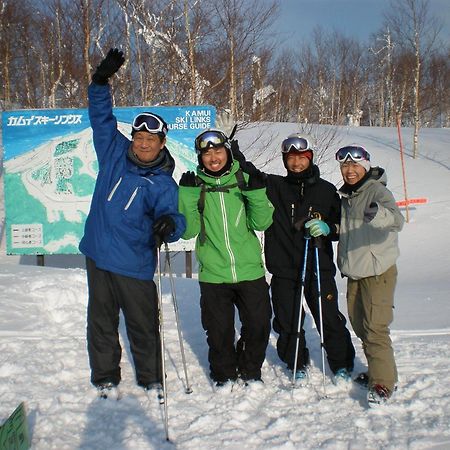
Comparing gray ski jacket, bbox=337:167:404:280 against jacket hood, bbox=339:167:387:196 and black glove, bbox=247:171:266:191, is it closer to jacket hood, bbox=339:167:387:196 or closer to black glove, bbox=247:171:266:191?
jacket hood, bbox=339:167:387:196

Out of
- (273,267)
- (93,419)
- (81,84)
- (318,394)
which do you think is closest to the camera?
(93,419)

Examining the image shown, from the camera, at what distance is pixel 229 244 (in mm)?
3602

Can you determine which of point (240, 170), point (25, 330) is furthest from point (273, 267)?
point (25, 330)

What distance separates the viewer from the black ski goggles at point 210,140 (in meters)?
3.48

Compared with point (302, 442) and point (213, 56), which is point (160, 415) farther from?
point (213, 56)

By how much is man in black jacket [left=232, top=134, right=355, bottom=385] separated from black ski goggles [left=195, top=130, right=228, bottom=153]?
0.56m

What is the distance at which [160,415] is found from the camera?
3281mm

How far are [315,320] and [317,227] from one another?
0.81 meters

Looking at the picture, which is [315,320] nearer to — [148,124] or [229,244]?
[229,244]

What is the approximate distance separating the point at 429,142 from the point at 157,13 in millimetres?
18223

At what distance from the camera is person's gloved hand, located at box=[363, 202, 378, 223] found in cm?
317

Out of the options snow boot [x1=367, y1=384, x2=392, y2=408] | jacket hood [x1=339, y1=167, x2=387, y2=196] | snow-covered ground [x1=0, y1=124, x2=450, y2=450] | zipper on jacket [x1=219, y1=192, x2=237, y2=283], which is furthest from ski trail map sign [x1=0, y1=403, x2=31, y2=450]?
jacket hood [x1=339, y1=167, x2=387, y2=196]

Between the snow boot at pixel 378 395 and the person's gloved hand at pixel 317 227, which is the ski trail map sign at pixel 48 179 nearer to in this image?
the person's gloved hand at pixel 317 227

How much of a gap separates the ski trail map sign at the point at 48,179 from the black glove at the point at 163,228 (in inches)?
184
